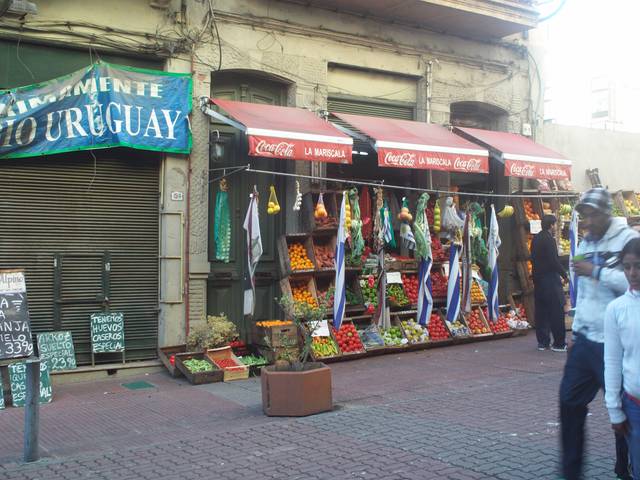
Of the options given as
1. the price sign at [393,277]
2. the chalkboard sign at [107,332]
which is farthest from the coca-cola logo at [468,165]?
the chalkboard sign at [107,332]

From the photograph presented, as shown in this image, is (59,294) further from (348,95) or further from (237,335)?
(348,95)

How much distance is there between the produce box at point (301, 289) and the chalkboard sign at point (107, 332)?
7.96 ft

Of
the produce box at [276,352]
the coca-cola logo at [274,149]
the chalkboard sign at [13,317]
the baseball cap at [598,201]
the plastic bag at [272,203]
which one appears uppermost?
the coca-cola logo at [274,149]

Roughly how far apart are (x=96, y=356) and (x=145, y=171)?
2.72 meters

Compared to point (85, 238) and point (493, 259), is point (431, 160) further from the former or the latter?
point (85, 238)

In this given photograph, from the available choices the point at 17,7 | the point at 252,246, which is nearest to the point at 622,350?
the point at 252,246

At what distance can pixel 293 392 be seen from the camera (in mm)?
7184

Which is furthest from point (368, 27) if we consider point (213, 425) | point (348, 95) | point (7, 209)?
point (213, 425)

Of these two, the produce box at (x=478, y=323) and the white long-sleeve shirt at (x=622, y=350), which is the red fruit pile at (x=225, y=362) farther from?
the white long-sleeve shirt at (x=622, y=350)

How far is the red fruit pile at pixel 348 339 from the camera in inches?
413

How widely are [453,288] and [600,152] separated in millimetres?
6634

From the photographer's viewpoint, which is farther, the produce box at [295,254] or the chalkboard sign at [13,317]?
the produce box at [295,254]

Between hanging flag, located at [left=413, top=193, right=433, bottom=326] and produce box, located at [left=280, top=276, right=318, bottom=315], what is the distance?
1793 millimetres

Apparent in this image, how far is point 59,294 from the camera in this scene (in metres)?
9.37
